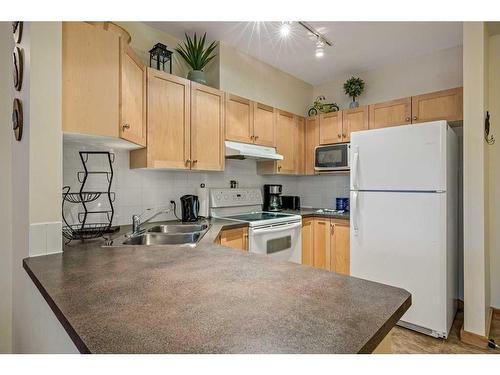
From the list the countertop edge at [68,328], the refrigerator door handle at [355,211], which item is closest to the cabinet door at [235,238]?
the refrigerator door handle at [355,211]

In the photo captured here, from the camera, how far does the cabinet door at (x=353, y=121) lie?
3.10 metres

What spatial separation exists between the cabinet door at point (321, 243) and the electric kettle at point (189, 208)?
138 cm

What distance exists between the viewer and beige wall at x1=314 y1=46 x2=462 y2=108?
9.49 ft

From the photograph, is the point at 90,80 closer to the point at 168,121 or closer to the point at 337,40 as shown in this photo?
the point at 168,121

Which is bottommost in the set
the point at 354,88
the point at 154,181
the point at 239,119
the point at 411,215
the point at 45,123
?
the point at 411,215

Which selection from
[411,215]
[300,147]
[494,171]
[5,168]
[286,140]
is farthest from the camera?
[300,147]

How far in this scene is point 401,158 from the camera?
2.26 meters

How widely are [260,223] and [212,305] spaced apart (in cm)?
176

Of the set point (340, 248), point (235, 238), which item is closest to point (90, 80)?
point (235, 238)

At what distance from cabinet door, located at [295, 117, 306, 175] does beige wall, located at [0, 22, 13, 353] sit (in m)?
2.77

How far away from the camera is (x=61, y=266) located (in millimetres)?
1135

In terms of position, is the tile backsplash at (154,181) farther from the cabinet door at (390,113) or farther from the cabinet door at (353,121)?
the cabinet door at (390,113)
